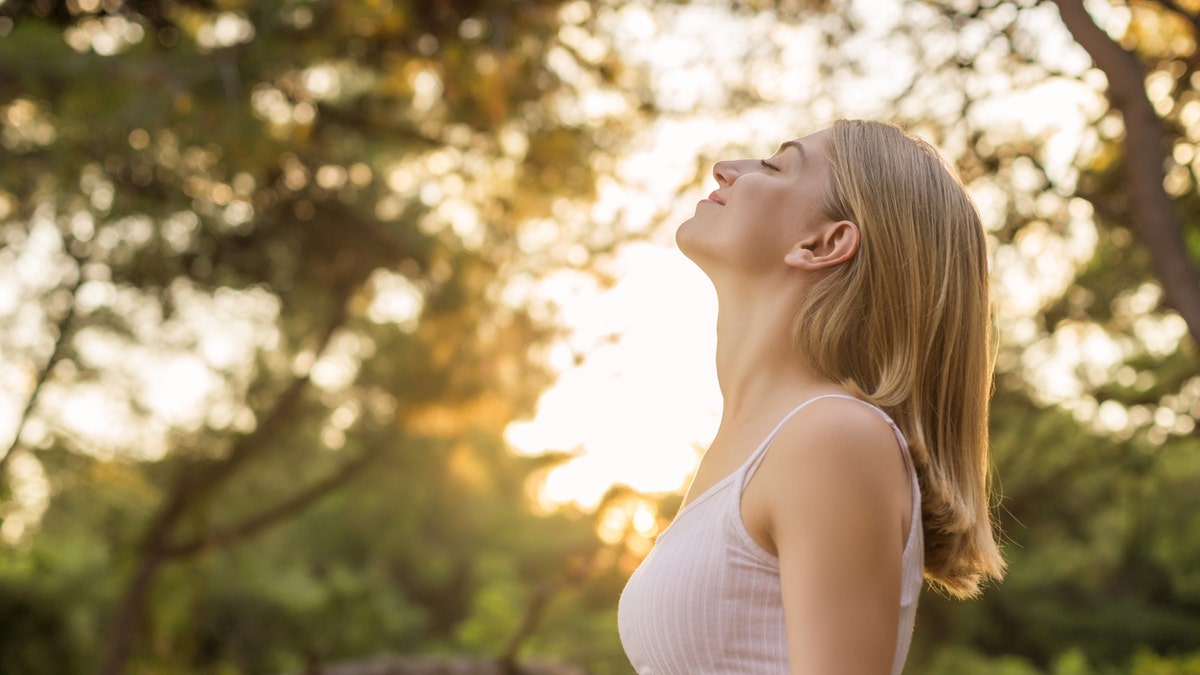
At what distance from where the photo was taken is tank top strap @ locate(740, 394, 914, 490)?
4.34 ft

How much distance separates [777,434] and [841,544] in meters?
0.19

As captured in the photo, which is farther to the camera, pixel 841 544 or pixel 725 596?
pixel 725 596

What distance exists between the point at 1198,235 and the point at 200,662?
15532mm

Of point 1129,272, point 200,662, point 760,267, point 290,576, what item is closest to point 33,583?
point 200,662

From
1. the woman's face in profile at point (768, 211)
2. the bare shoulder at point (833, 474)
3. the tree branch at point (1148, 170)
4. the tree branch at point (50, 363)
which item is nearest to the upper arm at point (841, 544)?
the bare shoulder at point (833, 474)

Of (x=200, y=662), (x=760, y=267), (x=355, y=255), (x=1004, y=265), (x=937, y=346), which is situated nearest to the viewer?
(x=937, y=346)

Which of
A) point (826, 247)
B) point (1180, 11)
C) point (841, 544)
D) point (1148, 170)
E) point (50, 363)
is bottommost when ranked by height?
point (50, 363)

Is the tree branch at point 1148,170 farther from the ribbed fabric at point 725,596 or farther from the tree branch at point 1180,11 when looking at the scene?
the ribbed fabric at point 725,596

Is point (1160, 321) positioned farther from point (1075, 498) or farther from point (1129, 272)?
point (1075, 498)

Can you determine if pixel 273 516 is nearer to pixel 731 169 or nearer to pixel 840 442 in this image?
pixel 731 169

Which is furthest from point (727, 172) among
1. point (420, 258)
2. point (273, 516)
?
point (273, 516)

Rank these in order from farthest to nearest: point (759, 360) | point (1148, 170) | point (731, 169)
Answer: point (1148, 170) → point (731, 169) → point (759, 360)

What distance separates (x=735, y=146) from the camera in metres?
4.38

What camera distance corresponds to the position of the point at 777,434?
4.46 feet
